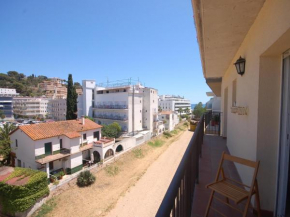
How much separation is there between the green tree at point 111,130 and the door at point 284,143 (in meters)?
23.6

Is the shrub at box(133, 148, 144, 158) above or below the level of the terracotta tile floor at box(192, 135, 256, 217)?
below

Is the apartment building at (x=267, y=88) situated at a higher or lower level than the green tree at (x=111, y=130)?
higher

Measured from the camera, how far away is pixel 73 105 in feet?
91.1

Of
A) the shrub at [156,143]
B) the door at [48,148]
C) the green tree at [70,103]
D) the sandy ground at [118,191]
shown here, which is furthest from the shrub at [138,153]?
the green tree at [70,103]

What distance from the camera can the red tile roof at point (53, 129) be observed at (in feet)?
46.4

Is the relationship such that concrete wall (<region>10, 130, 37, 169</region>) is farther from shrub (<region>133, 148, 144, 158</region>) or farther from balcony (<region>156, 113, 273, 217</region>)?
balcony (<region>156, 113, 273, 217</region>)

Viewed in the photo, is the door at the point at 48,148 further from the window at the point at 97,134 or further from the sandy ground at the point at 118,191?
the window at the point at 97,134

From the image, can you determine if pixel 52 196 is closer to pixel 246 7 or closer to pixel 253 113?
pixel 253 113

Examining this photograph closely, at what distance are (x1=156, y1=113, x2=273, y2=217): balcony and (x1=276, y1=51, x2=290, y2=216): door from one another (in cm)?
30

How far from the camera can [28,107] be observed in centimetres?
5247

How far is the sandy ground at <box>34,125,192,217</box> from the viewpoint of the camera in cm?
1083

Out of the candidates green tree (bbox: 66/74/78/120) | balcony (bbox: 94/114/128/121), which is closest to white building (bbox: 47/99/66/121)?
balcony (bbox: 94/114/128/121)

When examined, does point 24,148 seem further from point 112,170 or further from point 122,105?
point 122,105

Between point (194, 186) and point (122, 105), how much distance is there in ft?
86.7
